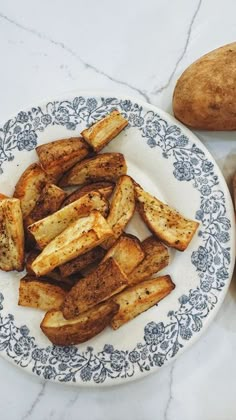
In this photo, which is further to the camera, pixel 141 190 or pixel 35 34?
pixel 35 34

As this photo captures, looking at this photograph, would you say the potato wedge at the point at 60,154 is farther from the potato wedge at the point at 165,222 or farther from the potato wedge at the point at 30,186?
the potato wedge at the point at 165,222

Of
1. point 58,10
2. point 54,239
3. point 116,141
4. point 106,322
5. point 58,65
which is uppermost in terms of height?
point 58,10

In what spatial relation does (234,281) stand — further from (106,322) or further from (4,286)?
(4,286)

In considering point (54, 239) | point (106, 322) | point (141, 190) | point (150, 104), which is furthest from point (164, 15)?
point (106, 322)

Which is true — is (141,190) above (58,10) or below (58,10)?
below

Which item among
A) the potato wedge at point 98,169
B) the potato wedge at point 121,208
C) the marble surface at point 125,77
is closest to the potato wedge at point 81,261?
the potato wedge at point 121,208

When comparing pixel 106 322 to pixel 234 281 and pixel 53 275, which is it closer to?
pixel 53 275

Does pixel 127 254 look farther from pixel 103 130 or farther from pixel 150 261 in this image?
pixel 103 130
